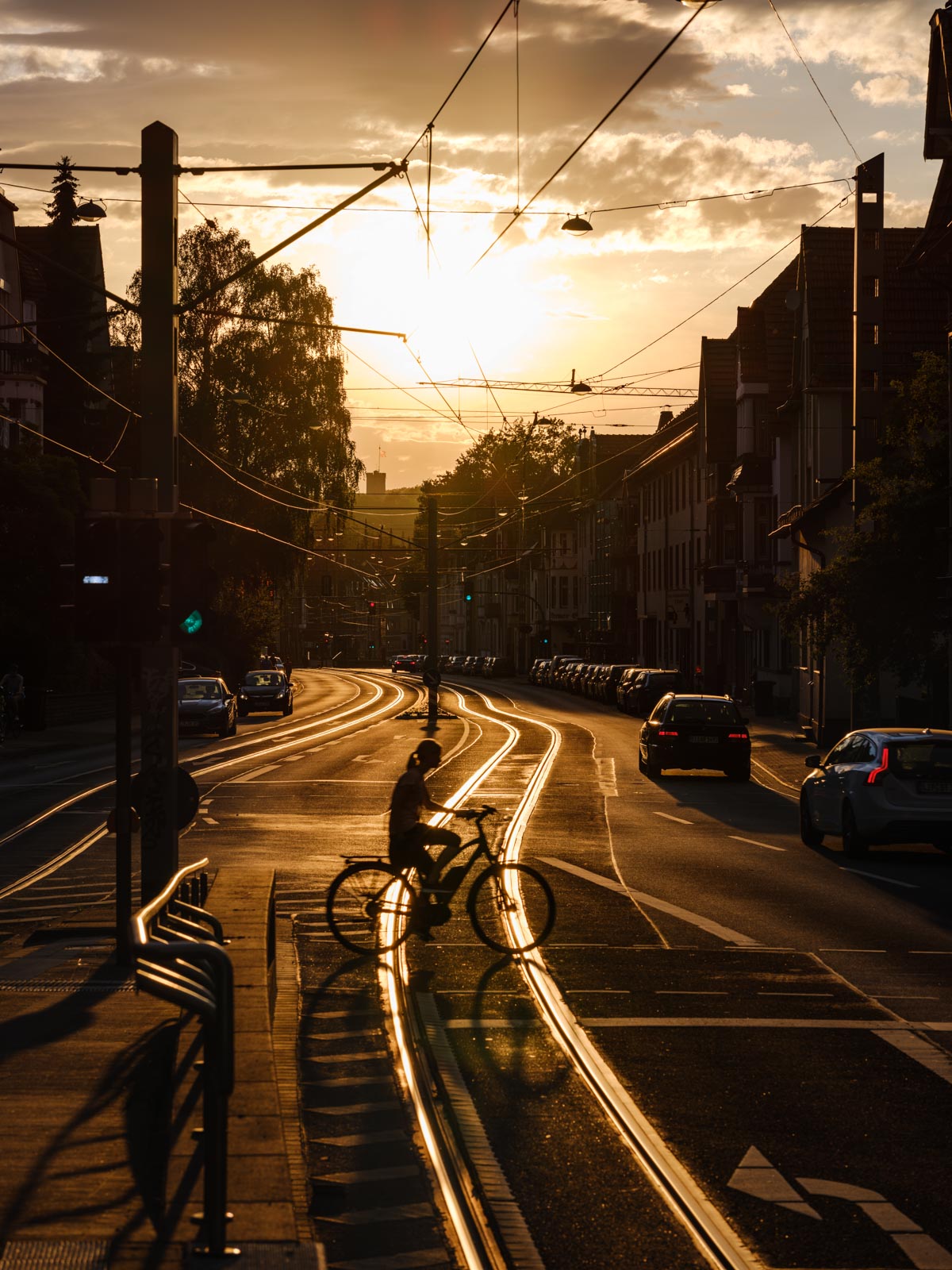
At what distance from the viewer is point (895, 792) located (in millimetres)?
20688

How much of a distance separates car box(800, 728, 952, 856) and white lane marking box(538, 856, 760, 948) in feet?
11.4

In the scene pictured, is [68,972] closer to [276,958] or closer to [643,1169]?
[276,958]

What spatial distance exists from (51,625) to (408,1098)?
40642 mm

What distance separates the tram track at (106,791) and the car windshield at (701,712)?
342 inches

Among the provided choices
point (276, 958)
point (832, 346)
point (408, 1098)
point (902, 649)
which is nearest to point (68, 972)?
point (276, 958)

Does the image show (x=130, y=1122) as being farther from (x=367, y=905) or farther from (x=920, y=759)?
(x=920, y=759)

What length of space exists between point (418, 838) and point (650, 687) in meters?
49.1

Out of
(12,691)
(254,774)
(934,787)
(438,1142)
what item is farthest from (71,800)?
(438,1142)

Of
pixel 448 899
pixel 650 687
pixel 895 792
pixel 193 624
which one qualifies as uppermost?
pixel 193 624

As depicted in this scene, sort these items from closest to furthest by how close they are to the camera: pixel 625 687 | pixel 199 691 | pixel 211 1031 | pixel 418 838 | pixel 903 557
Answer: pixel 211 1031
pixel 418 838
pixel 903 557
pixel 199 691
pixel 625 687

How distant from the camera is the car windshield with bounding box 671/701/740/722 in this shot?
34250 mm

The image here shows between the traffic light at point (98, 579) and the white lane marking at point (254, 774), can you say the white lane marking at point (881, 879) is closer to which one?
the traffic light at point (98, 579)

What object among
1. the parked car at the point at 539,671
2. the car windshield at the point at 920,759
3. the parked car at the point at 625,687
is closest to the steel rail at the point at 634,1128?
the car windshield at the point at 920,759

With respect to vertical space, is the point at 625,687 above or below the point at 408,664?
above
